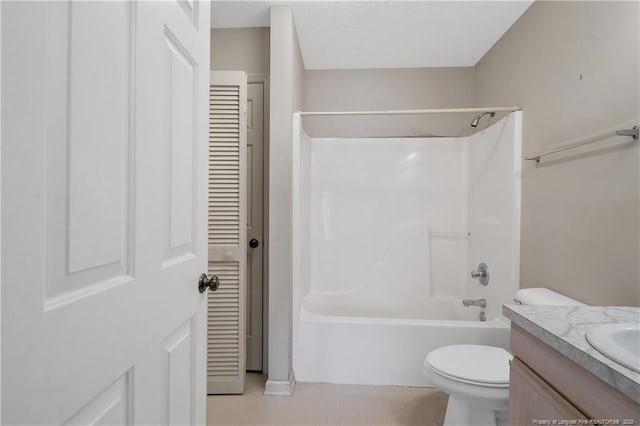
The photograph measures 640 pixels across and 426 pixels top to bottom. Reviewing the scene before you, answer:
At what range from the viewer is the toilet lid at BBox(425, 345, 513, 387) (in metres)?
1.37

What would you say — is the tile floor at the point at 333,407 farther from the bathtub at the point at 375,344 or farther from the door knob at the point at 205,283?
the door knob at the point at 205,283

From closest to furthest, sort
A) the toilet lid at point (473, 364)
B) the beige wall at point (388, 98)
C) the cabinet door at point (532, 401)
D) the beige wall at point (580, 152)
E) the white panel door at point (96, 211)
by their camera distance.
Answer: the white panel door at point (96, 211) → the cabinet door at point (532, 401) → the beige wall at point (580, 152) → the toilet lid at point (473, 364) → the beige wall at point (388, 98)

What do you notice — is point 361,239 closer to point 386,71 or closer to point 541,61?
point 386,71

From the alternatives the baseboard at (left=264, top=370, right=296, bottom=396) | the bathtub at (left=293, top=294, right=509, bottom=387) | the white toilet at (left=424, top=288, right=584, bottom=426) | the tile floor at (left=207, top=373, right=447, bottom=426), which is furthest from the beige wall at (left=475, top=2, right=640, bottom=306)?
the baseboard at (left=264, top=370, right=296, bottom=396)

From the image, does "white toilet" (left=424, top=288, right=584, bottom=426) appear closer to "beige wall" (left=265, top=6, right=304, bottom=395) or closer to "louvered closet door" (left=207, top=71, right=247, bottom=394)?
"beige wall" (left=265, top=6, right=304, bottom=395)

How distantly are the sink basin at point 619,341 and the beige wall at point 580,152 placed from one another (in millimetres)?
546

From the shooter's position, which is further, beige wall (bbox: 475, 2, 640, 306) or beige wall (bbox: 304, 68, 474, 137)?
beige wall (bbox: 304, 68, 474, 137)

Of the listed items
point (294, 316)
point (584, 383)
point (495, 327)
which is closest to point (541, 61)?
point (495, 327)

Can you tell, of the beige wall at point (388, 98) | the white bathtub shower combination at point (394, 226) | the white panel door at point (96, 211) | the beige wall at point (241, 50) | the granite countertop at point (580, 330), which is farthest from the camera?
the beige wall at point (388, 98)

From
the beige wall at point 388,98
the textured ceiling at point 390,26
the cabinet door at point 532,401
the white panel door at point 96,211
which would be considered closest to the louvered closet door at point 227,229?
the textured ceiling at point 390,26

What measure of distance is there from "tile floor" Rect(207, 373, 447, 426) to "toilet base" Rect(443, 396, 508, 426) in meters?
0.31

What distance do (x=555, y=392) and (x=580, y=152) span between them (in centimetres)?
117

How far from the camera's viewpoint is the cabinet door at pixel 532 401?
75cm

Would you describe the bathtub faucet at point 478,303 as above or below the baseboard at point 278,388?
above
